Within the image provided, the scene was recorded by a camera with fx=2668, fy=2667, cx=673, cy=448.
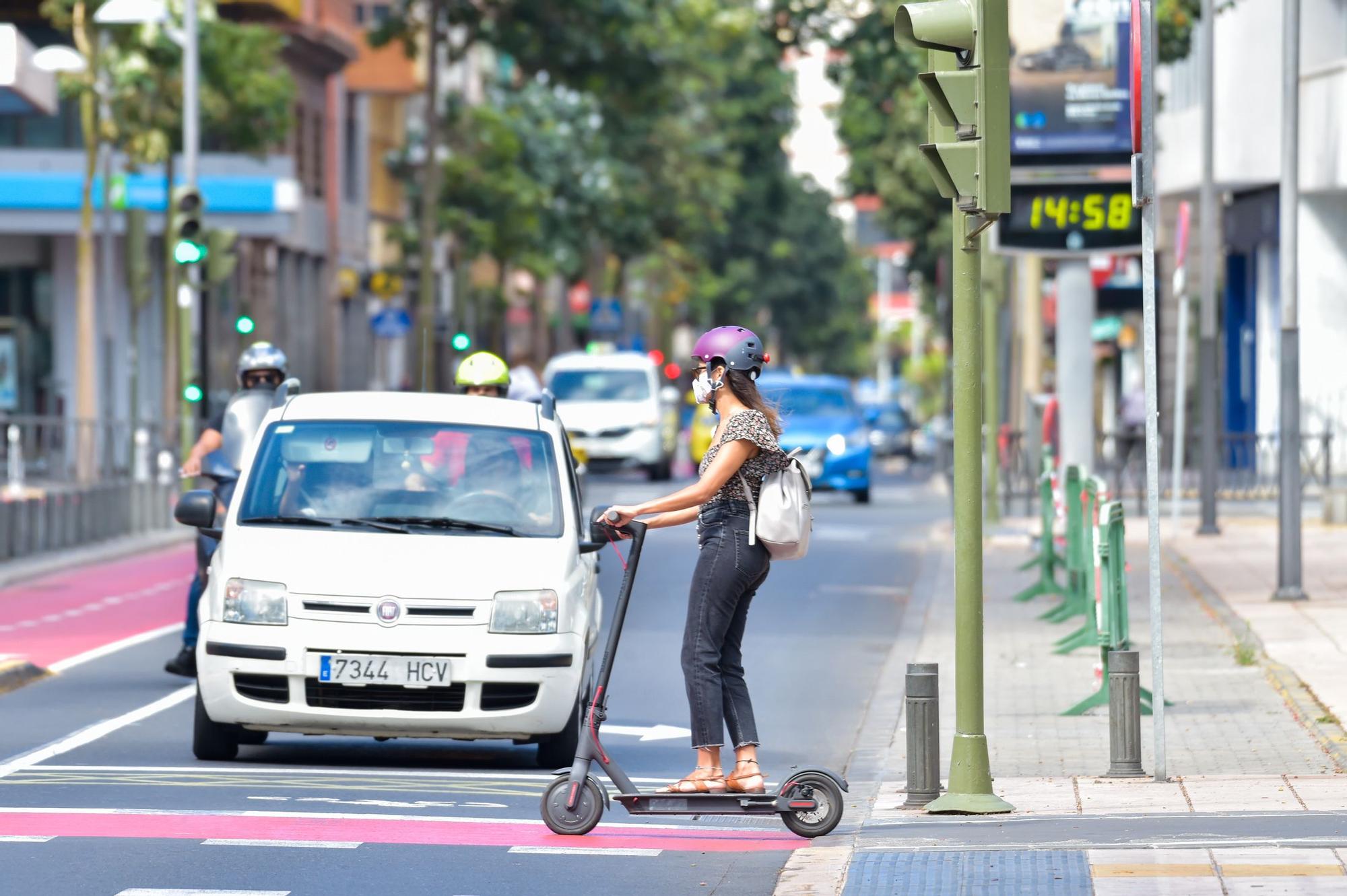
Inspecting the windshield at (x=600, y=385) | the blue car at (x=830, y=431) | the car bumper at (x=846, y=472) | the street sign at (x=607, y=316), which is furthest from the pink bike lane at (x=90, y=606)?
the street sign at (x=607, y=316)

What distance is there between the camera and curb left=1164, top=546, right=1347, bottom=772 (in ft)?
37.2

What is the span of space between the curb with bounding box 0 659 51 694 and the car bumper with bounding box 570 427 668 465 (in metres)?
24.9

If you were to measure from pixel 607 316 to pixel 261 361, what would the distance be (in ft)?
160

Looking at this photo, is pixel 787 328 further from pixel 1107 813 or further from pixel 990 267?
pixel 1107 813

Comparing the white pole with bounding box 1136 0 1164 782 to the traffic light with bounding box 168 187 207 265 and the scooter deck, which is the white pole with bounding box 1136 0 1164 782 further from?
the traffic light with bounding box 168 187 207 265

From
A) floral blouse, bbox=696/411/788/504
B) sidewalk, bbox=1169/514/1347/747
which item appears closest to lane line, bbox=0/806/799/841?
floral blouse, bbox=696/411/788/504

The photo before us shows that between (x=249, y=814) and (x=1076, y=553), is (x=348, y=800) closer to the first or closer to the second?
(x=249, y=814)

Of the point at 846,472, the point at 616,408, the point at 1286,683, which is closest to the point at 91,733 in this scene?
the point at 1286,683

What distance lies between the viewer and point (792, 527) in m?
9.06

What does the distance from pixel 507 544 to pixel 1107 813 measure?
2.92 metres

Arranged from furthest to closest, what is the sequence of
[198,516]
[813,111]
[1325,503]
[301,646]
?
[813,111] → [1325,503] → [198,516] → [301,646]

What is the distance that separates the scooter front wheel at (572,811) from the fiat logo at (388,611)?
1.76 meters

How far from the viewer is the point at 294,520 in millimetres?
11250

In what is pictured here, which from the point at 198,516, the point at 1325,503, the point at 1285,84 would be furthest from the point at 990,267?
the point at 198,516
